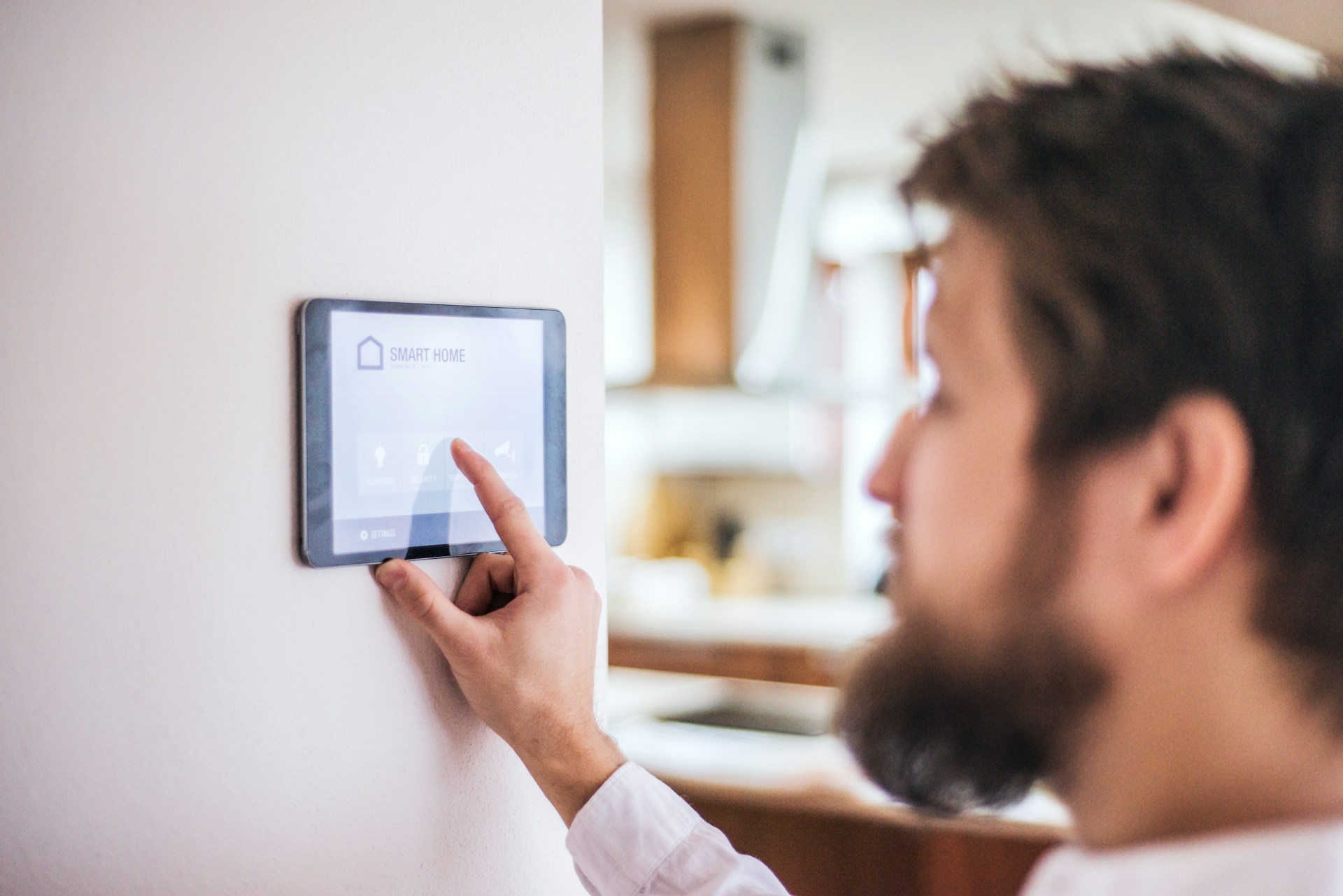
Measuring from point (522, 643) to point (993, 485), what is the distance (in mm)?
327

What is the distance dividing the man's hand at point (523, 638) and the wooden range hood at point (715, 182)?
2039 millimetres

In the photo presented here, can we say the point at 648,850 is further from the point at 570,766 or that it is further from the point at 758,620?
the point at 758,620

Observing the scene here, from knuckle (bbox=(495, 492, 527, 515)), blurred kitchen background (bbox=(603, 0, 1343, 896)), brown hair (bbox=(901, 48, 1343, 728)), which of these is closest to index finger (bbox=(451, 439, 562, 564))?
knuckle (bbox=(495, 492, 527, 515))

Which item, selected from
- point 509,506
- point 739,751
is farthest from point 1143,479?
point 739,751

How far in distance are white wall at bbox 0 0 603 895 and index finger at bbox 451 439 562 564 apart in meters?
0.05

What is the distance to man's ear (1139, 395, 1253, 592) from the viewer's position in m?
0.59

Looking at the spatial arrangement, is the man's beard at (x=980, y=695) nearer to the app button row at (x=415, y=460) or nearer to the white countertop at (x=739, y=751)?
the app button row at (x=415, y=460)

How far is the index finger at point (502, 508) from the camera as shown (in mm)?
767

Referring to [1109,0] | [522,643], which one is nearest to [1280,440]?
[522,643]

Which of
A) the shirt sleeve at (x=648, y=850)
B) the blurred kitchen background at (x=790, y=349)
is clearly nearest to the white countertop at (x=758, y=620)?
the blurred kitchen background at (x=790, y=349)

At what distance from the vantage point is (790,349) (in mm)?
3025

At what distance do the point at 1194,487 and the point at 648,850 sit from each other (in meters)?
0.47

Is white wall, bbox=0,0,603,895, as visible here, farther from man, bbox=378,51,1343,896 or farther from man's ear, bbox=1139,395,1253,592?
man's ear, bbox=1139,395,1253,592

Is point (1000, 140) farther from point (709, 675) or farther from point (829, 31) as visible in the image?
point (709, 675)
